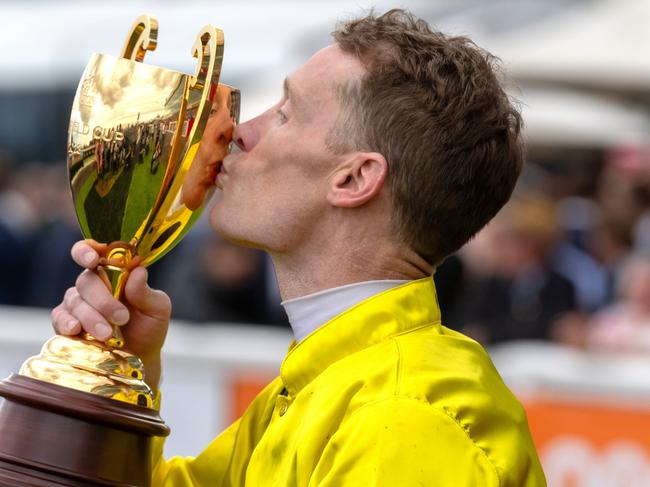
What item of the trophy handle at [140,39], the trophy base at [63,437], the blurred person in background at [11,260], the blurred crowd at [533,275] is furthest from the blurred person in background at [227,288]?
the trophy base at [63,437]

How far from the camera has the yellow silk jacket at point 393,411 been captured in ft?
7.16

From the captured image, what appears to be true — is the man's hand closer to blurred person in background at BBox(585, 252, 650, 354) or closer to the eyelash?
the eyelash

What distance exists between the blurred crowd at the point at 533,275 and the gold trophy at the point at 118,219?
3725mm

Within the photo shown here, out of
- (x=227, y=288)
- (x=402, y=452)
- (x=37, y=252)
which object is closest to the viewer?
(x=402, y=452)

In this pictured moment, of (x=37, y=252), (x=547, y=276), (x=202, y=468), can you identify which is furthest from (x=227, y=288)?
(x=202, y=468)

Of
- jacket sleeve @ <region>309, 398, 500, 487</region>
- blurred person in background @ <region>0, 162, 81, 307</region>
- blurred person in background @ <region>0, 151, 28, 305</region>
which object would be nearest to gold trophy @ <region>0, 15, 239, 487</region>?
jacket sleeve @ <region>309, 398, 500, 487</region>

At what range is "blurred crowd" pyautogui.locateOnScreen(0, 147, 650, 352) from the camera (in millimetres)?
6465

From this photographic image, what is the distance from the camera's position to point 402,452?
217 centimetres

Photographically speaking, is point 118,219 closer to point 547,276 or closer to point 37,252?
point 547,276

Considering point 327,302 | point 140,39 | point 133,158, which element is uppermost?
point 140,39

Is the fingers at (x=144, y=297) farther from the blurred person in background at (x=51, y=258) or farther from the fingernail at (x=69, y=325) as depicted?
the blurred person in background at (x=51, y=258)

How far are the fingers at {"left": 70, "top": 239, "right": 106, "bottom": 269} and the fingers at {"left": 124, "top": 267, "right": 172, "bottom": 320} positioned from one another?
0.09 m

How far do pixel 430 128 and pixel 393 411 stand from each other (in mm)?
558

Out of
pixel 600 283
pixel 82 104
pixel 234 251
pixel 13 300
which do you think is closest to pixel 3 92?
pixel 13 300
